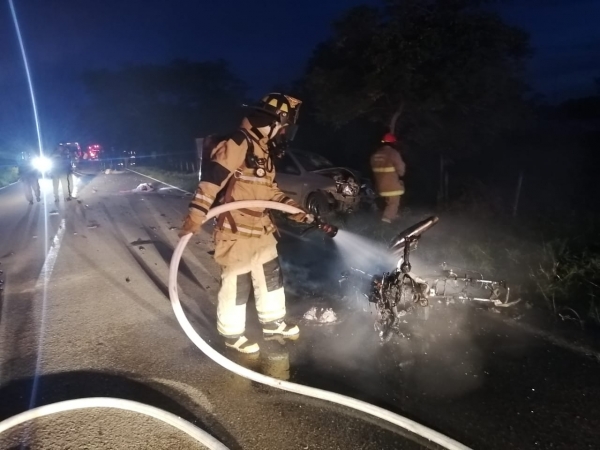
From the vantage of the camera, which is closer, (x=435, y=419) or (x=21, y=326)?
(x=435, y=419)

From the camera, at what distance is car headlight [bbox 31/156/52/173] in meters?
13.7

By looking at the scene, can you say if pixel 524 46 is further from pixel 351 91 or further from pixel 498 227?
pixel 498 227

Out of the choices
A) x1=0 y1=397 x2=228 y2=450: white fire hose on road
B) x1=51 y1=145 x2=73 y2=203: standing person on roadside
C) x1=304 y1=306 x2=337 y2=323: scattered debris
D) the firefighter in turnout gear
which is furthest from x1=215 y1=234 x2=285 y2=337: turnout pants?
x1=51 y1=145 x2=73 y2=203: standing person on roadside

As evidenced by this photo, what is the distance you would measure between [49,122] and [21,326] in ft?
261

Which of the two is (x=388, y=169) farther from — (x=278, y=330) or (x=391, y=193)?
(x=278, y=330)

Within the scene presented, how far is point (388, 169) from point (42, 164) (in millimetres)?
11693

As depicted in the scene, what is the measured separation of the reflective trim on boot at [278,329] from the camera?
Result: 4262 mm

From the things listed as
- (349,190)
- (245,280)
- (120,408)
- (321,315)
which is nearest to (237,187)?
(245,280)

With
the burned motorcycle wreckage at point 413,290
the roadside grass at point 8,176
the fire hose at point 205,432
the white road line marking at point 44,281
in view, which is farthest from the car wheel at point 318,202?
the roadside grass at point 8,176

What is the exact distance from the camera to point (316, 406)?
3236mm

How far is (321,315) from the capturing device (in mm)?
4766

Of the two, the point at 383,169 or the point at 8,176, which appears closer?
the point at 383,169

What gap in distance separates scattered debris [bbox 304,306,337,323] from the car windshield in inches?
239

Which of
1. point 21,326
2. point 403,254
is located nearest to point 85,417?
point 21,326
